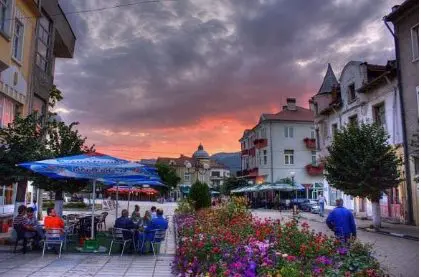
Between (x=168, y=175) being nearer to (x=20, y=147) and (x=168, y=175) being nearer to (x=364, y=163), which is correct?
(x=364, y=163)

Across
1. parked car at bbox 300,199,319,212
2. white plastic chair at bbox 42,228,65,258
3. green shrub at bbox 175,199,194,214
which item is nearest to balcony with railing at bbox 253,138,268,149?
parked car at bbox 300,199,319,212

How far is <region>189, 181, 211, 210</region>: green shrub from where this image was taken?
75.9 ft

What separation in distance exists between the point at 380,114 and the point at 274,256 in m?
24.4

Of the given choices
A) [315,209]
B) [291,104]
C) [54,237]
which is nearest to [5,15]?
[54,237]

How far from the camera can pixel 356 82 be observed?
30.0 meters

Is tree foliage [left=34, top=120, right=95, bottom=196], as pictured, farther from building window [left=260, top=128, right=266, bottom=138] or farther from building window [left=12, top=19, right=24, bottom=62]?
building window [left=260, top=128, right=266, bottom=138]

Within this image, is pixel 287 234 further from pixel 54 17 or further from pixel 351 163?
pixel 54 17

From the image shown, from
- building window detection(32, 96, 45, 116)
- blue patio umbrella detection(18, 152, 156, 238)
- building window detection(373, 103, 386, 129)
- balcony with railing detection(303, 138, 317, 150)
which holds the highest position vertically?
balcony with railing detection(303, 138, 317, 150)

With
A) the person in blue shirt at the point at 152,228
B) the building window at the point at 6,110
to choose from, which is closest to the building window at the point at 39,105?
the building window at the point at 6,110

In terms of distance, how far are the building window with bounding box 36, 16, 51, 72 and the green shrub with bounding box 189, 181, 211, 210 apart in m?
10.0

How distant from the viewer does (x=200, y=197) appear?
23328 millimetres

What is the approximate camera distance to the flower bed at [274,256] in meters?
5.24

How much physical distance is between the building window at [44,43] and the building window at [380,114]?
1944cm

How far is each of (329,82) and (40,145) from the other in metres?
28.5
